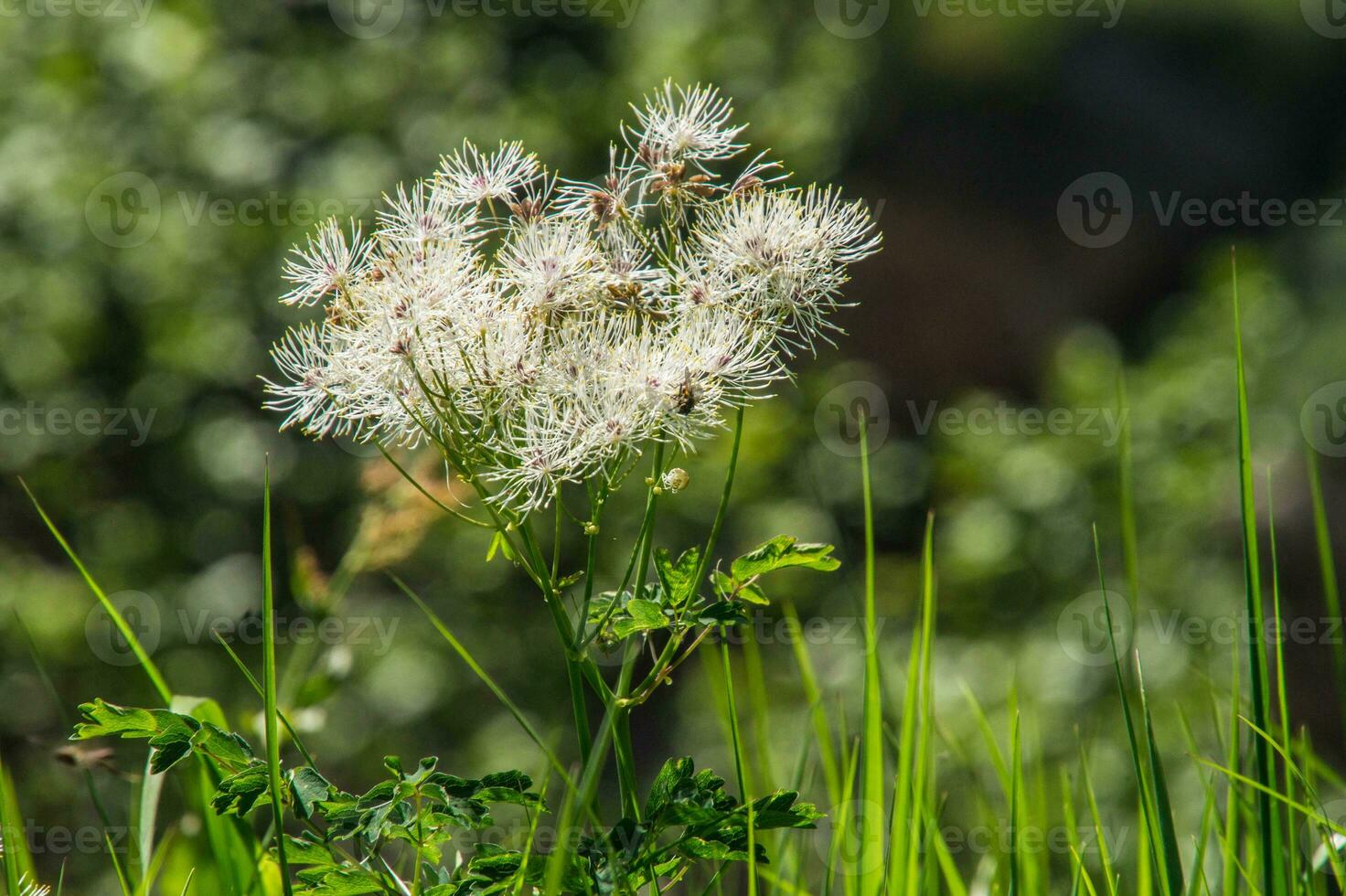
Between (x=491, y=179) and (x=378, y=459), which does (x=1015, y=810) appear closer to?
(x=491, y=179)

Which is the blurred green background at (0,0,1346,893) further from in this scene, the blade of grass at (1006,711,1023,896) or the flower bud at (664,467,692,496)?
the blade of grass at (1006,711,1023,896)

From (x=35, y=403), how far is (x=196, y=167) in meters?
0.72

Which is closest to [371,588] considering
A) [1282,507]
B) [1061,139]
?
[1282,507]

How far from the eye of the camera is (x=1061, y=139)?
193 inches

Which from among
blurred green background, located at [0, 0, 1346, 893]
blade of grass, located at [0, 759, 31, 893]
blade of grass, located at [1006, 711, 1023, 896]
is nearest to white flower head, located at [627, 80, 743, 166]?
blade of grass, located at [1006, 711, 1023, 896]

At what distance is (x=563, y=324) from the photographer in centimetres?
100

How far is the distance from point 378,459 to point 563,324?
1584mm

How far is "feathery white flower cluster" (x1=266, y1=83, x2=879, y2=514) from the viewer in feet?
3.15

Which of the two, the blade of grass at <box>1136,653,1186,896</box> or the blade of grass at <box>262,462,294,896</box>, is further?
the blade of grass at <box>1136,653,1186,896</box>

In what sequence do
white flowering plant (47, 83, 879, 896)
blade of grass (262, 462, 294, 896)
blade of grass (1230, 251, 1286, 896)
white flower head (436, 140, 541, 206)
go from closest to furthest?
blade of grass (262, 462, 294, 896) < white flowering plant (47, 83, 879, 896) < blade of grass (1230, 251, 1286, 896) < white flower head (436, 140, 541, 206)

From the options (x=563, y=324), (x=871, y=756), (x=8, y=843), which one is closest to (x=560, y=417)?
(x=563, y=324)

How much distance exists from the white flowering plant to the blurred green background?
1.41m

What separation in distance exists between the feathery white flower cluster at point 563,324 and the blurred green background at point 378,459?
1.38m

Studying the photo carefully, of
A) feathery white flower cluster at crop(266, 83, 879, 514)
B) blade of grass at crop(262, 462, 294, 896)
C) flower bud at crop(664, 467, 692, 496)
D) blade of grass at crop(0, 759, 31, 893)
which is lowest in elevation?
blade of grass at crop(0, 759, 31, 893)
